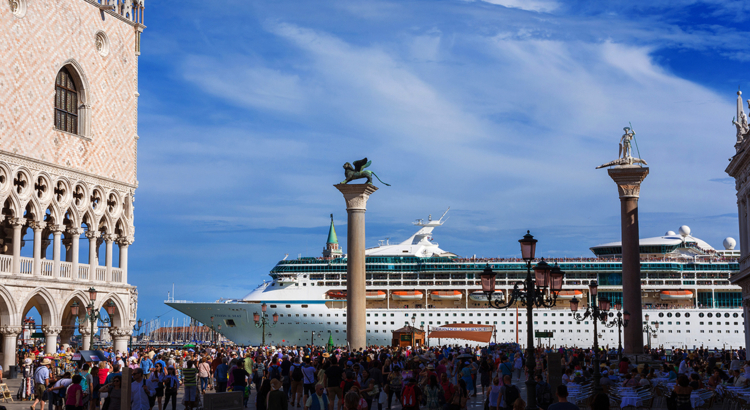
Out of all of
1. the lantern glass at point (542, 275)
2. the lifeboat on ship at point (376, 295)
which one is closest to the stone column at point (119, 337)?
the lantern glass at point (542, 275)

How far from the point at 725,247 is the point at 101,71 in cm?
5823

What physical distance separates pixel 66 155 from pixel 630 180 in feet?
65.7

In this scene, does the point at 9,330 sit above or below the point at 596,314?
below

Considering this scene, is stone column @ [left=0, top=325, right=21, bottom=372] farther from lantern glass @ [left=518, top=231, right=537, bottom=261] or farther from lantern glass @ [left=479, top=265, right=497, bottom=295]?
lantern glass @ [left=518, top=231, right=537, bottom=261]

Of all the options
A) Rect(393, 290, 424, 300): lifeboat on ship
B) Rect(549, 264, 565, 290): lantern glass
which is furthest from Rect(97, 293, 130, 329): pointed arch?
Rect(393, 290, 424, 300): lifeboat on ship

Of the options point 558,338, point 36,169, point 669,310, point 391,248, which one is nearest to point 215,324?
point 391,248

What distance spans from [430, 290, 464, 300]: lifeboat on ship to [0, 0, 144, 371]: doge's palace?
36491mm

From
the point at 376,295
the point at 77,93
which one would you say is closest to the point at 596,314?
the point at 77,93

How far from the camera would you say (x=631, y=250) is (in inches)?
1172

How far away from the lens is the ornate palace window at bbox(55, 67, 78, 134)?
29.7 m

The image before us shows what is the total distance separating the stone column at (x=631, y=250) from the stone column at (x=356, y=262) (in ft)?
30.1

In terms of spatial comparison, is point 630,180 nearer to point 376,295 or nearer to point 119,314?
point 119,314

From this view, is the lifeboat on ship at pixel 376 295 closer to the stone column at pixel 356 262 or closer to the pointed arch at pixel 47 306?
the stone column at pixel 356 262

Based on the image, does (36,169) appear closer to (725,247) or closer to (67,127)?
(67,127)
